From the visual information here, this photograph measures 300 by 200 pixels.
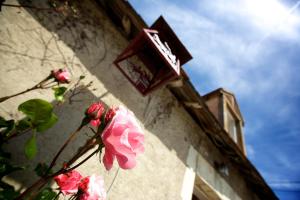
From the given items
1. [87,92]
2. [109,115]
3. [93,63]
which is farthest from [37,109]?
[93,63]

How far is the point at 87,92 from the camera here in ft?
7.32

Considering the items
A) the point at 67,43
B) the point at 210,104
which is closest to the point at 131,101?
the point at 67,43

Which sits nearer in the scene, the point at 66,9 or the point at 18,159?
the point at 18,159

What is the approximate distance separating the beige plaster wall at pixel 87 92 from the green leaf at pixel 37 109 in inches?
27.5

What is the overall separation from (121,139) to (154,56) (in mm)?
1964

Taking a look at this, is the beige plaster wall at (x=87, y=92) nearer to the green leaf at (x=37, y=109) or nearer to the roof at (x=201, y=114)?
the roof at (x=201, y=114)

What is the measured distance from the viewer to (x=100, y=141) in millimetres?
963

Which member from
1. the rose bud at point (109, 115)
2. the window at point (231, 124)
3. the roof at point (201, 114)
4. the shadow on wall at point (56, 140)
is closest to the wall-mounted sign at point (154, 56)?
the roof at point (201, 114)

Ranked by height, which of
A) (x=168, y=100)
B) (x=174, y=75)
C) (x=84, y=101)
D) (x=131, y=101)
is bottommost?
(x=84, y=101)

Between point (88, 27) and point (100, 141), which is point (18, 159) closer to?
point (100, 141)

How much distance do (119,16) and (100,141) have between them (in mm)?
2129

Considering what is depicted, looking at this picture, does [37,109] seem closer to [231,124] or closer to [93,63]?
[93,63]

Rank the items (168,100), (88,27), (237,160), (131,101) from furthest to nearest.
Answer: (237,160), (168,100), (131,101), (88,27)

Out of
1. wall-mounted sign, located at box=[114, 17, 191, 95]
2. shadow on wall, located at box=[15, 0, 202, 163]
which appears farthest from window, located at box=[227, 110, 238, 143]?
wall-mounted sign, located at box=[114, 17, 191, 95]
